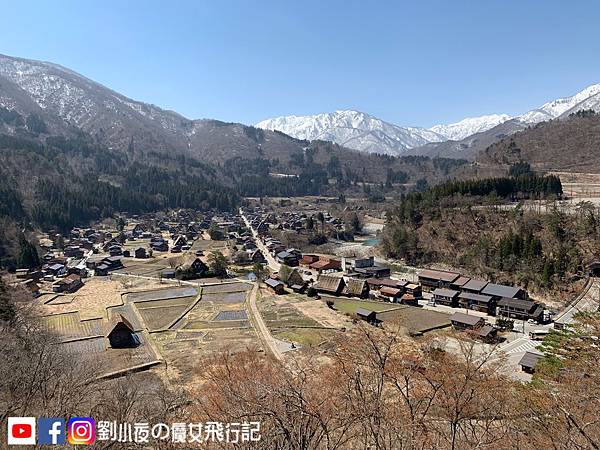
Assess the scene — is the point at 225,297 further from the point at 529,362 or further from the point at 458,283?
the point at 529,362

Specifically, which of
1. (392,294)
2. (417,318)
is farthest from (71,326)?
(392,294)

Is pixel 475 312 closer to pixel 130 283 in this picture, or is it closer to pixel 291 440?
pixel 291 440

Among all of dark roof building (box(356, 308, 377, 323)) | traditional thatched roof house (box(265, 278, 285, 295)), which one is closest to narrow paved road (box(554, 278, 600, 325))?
dark roof building (box(356, 308, 377, 323))

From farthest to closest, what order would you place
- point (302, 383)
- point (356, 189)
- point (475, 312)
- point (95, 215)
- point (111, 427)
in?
point (356, 189)
point (95, 215)
point (475, 312)
point (302, 383)
point (111, 427)

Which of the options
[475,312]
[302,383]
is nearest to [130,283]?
[475,312]

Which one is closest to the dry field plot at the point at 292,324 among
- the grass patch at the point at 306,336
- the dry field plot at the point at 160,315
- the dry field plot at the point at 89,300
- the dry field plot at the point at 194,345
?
the grass patch at the point at 306,336

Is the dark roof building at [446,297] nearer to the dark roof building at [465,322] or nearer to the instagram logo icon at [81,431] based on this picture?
the dark roof building at [465,322]
